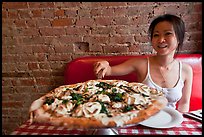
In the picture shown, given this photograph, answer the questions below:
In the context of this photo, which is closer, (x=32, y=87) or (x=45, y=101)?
(x=45, y=101)

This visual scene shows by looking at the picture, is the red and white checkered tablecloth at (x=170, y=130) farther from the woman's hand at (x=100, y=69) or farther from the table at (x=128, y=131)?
the woman's hand at (x=100, y=69)

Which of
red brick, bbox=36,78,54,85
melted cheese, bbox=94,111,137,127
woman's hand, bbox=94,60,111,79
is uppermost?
woman's hand, bbox=94,60,111,79

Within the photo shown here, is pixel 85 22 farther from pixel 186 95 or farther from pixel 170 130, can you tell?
pixel 170 130

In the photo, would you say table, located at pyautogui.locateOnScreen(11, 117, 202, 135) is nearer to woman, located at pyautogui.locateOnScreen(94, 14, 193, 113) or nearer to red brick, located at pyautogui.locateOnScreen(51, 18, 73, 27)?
woman, located at pyautogui.locateOnScreen(94, 14, 193, 113)

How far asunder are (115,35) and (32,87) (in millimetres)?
723

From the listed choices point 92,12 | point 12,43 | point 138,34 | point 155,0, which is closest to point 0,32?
point 12,43

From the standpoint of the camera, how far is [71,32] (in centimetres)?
155

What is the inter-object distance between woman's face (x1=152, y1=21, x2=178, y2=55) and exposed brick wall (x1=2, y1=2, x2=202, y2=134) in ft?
1.16

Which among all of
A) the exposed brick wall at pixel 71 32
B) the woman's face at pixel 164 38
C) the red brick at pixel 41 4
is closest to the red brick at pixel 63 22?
the exposed brick wall at pixel 71 32

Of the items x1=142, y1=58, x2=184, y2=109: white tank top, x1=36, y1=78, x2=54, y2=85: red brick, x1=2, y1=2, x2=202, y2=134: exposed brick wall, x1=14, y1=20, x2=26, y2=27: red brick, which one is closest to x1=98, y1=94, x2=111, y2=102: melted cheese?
x1=142, y1=58, x2=184, y2=109: white tank top

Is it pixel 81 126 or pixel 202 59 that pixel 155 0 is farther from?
pixel 81 126

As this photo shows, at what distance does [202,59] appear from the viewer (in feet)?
4.79

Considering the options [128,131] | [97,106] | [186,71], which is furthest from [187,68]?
[97,106]

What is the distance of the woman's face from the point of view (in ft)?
3.76
